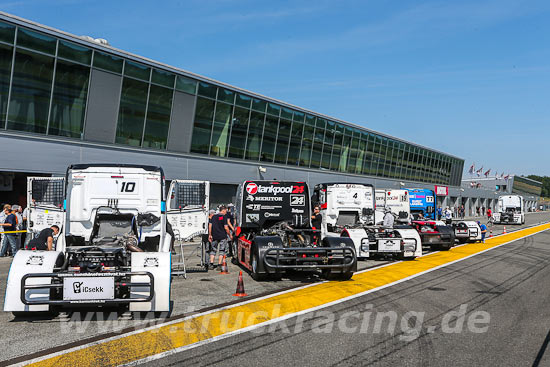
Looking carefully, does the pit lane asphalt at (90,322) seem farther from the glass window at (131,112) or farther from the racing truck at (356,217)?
the glass window at (131,112)

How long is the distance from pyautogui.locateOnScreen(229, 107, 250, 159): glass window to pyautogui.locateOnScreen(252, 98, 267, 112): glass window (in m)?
0.77

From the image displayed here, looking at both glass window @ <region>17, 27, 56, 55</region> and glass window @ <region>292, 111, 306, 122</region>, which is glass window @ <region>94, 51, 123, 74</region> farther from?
glass window @ <region>292, 111, 306, 122</region>

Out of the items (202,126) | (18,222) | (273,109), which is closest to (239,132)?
(202,126)

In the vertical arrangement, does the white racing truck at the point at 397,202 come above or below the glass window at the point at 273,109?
below

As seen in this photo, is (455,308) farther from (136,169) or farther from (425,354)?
(136,169)

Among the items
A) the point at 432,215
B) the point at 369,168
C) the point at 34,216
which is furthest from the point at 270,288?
the point at 369,168

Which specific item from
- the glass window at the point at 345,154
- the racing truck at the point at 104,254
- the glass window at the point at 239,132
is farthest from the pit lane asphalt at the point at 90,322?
the glass window at the point at 345,154

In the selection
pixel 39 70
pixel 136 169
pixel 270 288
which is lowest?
pixel 270 288

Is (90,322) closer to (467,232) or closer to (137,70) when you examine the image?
(137,70)

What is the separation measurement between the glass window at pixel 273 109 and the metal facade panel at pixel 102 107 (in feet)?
40.9

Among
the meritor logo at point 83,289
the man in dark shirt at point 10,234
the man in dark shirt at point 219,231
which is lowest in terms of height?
the man in dark shirt at point 10,234

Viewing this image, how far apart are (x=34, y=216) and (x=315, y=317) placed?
10.3 m

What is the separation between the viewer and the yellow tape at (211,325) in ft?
20.4

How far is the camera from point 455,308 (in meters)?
9.25
